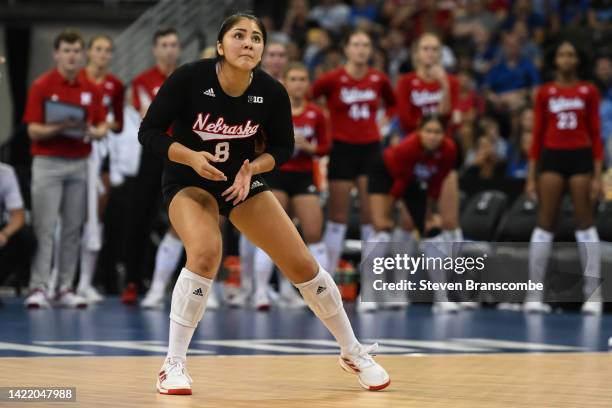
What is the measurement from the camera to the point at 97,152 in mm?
13711

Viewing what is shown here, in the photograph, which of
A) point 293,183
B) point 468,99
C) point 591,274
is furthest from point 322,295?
point 468,99

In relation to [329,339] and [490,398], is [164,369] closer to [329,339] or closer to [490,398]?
[490,398]

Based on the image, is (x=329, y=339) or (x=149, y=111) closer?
(x=149, y=111)

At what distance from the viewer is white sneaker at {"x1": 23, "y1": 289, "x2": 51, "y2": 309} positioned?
12.8 metres

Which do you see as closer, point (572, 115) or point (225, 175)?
Answer: point (225, 175)

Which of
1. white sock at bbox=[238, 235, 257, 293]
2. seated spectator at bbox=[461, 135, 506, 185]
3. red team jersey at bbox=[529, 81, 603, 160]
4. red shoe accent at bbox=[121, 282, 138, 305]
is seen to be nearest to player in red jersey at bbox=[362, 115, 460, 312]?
red team jersey at bbox=[529, 81, 603, 160]

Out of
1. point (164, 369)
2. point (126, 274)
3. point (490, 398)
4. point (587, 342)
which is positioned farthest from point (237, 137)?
point (126, 274)

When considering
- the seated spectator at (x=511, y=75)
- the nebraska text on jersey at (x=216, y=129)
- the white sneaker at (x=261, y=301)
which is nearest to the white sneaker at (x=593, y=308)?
the white sneaker at (x=261, y=301)

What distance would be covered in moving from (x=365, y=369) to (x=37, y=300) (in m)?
6.14

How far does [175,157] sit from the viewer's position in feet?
23.1

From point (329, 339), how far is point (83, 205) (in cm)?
380

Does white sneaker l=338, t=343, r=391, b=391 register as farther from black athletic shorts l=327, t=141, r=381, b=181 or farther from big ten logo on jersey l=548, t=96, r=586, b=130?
big ten logo on jersey l=548, t=96, r=586, b=130

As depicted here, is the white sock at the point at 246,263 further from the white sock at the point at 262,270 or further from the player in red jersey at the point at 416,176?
the player in red jersey at the point at 416,176

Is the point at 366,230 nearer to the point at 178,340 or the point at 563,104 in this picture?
the point at 563,104
